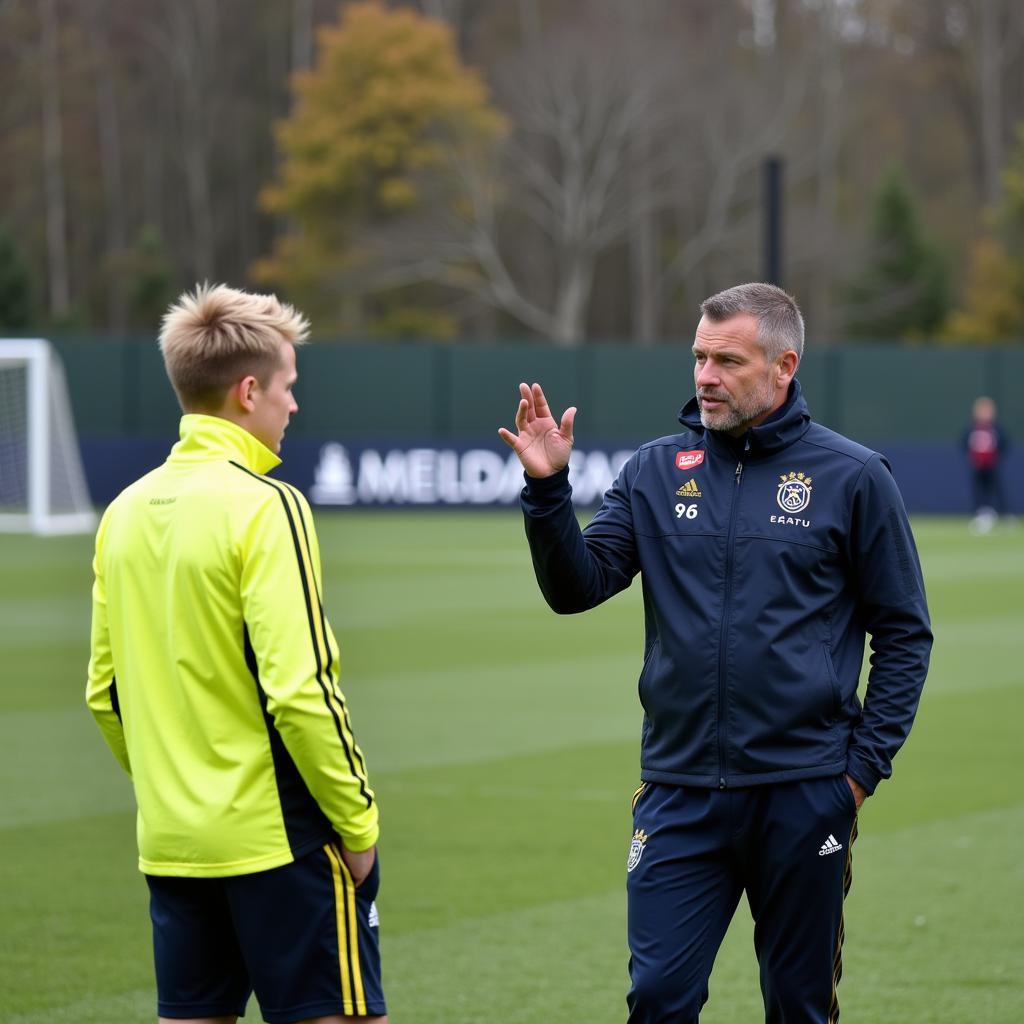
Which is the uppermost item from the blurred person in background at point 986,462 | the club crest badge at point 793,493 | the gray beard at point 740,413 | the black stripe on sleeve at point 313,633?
the gray beard at point 740,413

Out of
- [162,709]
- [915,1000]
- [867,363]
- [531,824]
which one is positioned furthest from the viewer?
[867,363]

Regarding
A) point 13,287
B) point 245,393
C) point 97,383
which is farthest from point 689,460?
point 13,287

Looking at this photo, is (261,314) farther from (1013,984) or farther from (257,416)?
(1013,984)

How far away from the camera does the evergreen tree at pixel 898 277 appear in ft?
180

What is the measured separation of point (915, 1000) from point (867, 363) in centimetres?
3193

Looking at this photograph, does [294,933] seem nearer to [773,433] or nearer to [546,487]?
[546,487]

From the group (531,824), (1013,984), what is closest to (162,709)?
(1013,984)

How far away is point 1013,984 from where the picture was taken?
6.30m

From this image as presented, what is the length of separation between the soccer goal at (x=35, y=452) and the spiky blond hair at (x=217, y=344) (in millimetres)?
25755

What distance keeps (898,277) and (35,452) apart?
32.5 metres

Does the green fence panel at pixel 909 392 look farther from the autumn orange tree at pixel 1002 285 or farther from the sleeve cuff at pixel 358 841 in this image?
the sleeve cuff at pixel 358 841

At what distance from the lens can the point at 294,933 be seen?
388cm

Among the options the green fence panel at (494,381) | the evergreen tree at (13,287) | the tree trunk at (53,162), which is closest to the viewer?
the green fence panel at (494,381)

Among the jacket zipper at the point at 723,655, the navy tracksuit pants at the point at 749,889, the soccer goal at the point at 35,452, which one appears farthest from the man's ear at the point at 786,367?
the soccer goal at the point at 35,452
